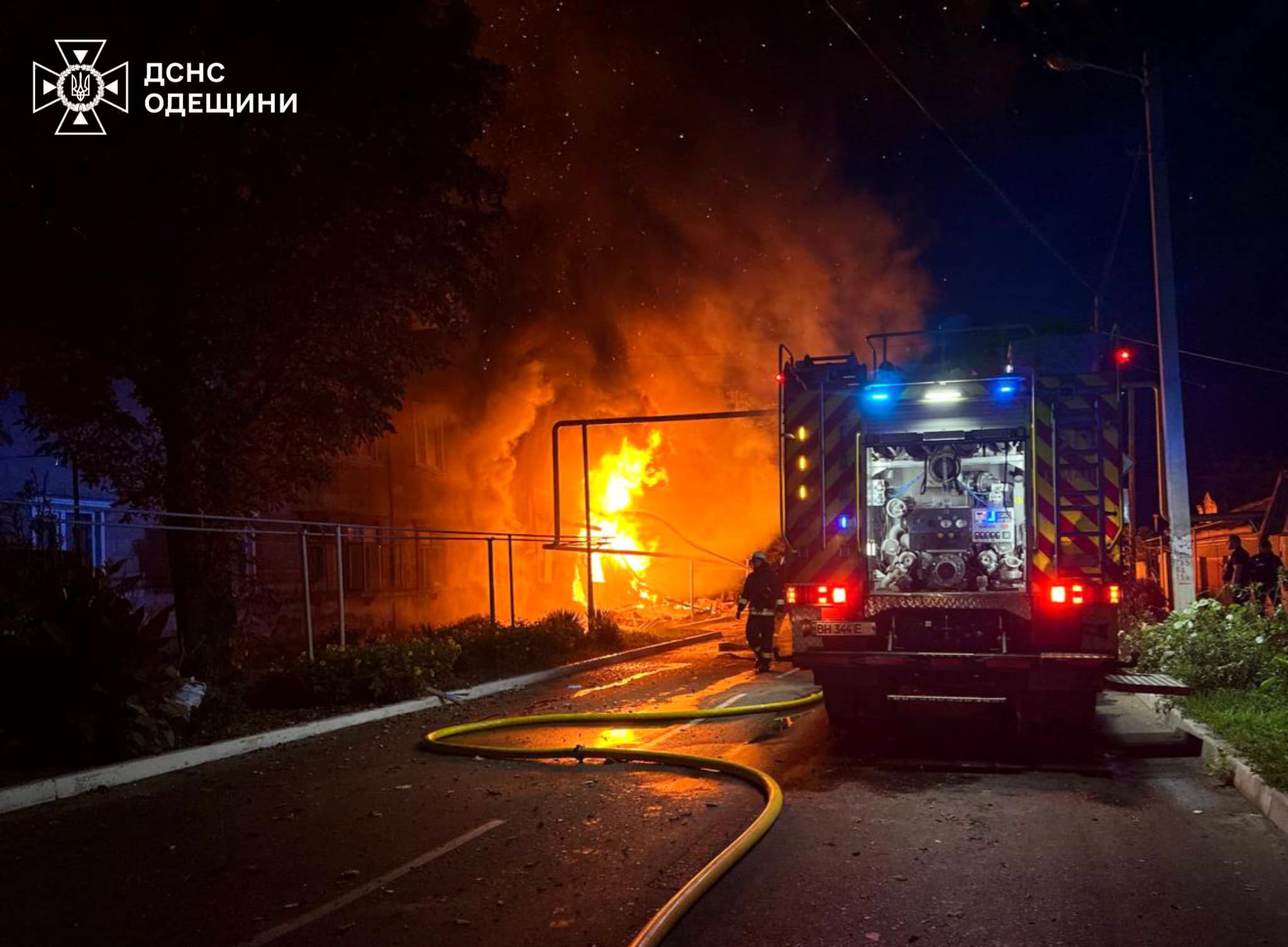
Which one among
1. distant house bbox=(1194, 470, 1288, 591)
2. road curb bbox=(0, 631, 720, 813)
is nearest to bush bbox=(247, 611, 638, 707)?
road curb bbox=(0, 631, 720, 813)

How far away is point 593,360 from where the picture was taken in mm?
25438

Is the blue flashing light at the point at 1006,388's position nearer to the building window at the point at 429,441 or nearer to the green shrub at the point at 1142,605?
the green shrub at the point at 1142,605

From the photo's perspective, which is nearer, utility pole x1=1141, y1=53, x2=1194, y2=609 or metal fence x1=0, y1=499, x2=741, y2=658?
A: metal fence x1=0, y1=499, x2=741, y2=658

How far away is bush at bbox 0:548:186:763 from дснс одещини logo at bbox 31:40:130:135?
13.6 ft

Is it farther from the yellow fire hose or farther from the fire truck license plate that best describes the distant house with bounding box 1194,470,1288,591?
the yellow fire hose

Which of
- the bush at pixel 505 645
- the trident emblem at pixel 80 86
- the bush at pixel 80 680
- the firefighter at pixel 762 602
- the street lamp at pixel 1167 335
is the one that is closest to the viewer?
the bush at pixel 80 680

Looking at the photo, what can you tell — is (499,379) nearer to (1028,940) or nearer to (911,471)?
(911,471)

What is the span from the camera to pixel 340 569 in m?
12.2

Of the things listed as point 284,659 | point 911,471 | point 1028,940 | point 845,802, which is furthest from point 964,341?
point 284,659

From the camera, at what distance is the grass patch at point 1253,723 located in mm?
6496

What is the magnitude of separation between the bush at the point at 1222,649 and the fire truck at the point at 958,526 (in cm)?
215

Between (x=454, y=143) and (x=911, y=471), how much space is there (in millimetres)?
6404

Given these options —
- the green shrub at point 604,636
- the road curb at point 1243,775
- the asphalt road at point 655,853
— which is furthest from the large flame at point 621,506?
the road curb at point 1243,775

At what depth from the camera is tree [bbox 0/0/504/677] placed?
32.3 ft
